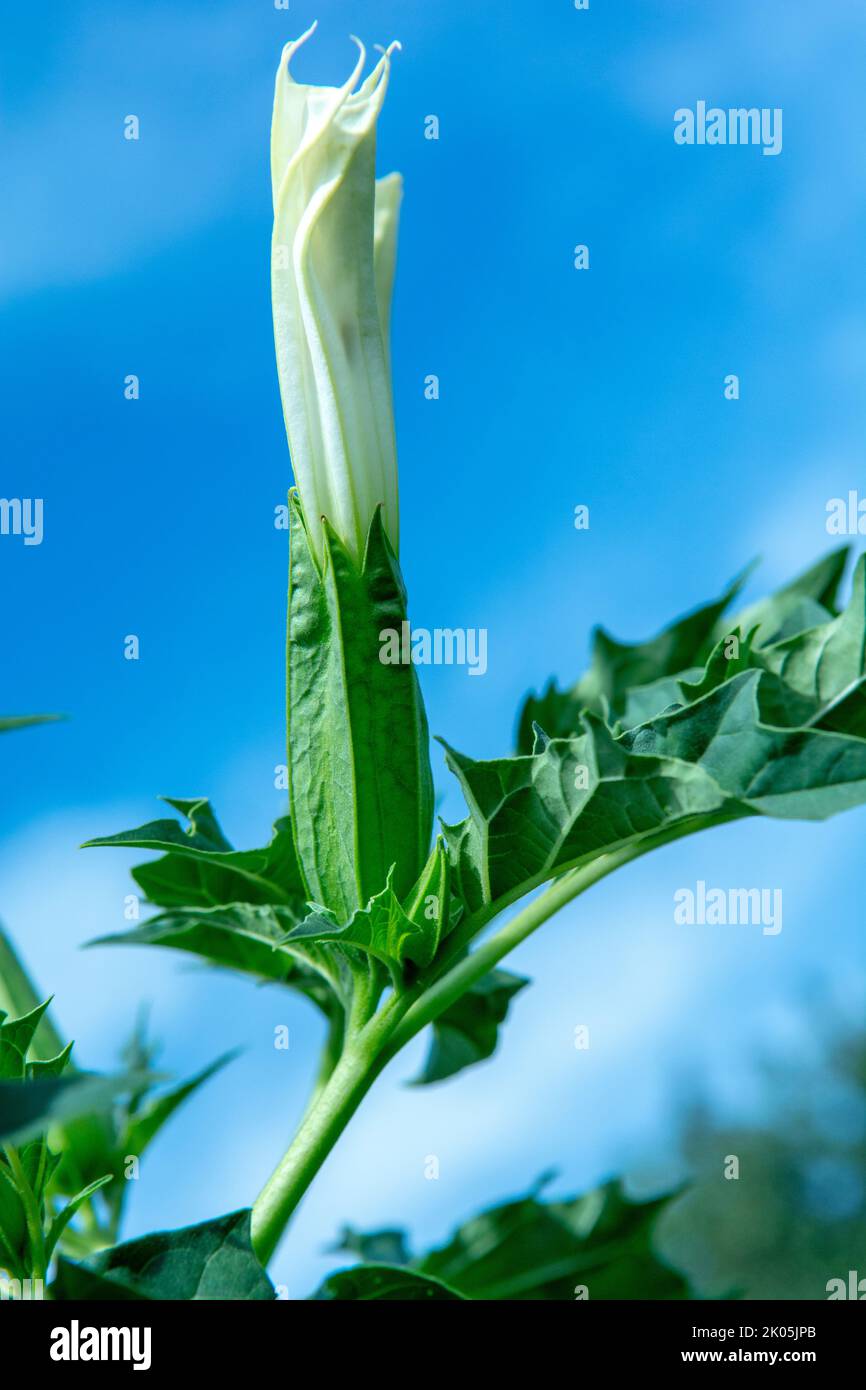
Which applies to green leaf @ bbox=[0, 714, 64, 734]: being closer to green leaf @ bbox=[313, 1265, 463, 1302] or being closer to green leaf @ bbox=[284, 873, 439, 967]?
green leaf @ bbox=[284, 873, 439, 967]

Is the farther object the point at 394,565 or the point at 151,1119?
the point at 151,1119

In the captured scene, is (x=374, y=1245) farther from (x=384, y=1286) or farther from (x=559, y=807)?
(x=559, y=807)

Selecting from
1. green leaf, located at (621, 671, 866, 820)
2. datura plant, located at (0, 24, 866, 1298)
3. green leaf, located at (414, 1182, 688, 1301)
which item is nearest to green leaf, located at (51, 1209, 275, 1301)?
datura plant, located at (0, 24, 866, 1298)

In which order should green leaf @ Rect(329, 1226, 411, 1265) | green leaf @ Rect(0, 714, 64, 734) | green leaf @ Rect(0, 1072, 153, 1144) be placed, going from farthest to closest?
green leaf @ Rect(329, 1226, 411, 1265)
green leaf @ Rect(0, 714, 64, 734)
green leaf @ Rect(0, 1072, 153, 1144)
